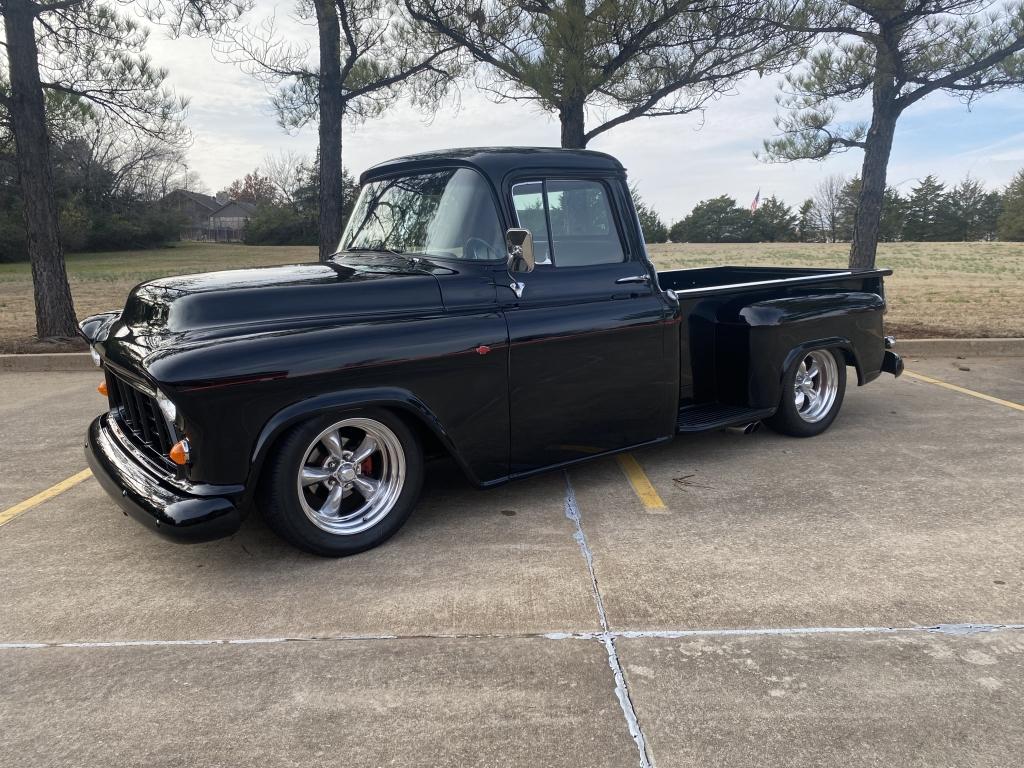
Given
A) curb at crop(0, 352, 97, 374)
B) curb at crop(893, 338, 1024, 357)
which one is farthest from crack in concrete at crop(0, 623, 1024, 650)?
curb at crop(893, 338, 1024, 357)

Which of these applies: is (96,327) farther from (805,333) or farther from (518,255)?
(805,333)

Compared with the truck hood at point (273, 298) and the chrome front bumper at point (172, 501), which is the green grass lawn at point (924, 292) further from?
the chrome front bumper at point (172, 501)

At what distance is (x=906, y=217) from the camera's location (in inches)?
2685

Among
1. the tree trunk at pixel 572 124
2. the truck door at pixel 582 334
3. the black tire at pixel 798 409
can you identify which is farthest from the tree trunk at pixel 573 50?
the truck door at pixel 582 334

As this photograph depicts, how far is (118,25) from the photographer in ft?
33.7

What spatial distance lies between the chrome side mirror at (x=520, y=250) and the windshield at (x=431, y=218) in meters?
0.14

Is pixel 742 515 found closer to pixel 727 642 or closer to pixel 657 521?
pixel 657 521

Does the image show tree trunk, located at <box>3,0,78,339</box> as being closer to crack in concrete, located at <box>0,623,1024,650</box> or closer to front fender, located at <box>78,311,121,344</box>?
front fender, located at <box>78,311,121,344</box>

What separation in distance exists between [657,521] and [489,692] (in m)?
1.73

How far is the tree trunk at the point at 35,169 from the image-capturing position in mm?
9344

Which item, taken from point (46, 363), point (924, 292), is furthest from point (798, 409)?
point (924, 292)

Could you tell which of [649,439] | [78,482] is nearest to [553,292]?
[649,439]

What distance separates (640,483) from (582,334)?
1.05 metres

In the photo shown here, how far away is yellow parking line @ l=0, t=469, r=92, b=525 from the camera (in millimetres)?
4285
